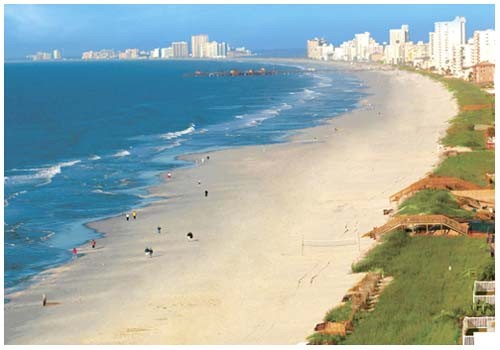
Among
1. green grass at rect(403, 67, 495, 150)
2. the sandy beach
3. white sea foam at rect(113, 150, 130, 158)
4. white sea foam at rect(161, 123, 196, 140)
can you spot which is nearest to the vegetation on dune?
the sandy beach

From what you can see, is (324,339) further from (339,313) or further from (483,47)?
(483,47)

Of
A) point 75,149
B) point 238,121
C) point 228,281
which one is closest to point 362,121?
point 238,121

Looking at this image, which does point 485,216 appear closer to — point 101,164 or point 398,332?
point 398,332

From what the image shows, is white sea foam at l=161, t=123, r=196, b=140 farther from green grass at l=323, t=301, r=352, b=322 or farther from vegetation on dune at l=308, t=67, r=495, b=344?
green grass at l=323, t=301, r=352, b=322

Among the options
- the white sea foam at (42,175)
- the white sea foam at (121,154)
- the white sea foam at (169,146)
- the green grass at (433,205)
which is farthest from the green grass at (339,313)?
the white sea foam at (169,146)

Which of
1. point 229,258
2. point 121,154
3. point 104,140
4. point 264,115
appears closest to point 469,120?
point 264,115
